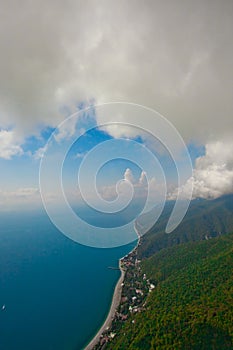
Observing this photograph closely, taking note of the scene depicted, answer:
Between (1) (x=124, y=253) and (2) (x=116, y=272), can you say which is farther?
(1) (x=124, y=253)

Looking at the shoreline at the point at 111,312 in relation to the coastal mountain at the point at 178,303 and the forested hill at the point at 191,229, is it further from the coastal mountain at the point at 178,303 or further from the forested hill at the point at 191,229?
the forested hill at the point at 191,229

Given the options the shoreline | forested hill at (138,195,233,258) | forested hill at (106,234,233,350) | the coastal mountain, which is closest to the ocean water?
the shoreline

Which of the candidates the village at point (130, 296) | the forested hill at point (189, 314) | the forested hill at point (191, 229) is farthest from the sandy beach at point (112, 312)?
the forested hill at point (191, 229)

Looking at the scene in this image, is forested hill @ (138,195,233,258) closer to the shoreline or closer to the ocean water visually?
the ocean water

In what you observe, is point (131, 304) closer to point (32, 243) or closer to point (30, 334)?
point (30, 334)

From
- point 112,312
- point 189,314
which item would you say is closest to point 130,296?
point 112,312

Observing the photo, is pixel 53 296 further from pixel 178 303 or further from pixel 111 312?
pixel 178 303

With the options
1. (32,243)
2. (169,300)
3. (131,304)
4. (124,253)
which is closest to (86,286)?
(131,304)
